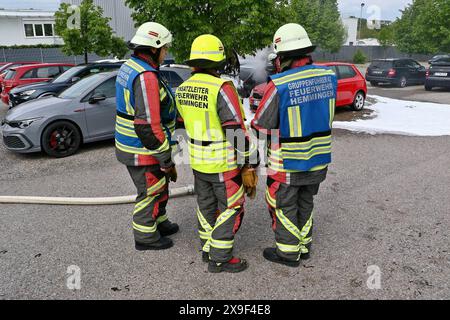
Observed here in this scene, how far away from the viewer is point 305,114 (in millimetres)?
3086

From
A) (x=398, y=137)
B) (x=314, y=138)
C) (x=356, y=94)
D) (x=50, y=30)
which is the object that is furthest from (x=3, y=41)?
(x=314, y=138)

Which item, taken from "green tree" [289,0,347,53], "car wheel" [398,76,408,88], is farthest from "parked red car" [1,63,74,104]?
"green tree" [289,0,347,53]

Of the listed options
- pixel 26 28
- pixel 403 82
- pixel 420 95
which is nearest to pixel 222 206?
pixel 420 95

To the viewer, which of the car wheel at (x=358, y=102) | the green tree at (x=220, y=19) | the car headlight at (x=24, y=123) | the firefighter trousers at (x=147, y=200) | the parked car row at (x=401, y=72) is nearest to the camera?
the firefighter trousers at (x=147, y=200)

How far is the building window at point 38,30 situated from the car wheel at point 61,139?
1306 inches

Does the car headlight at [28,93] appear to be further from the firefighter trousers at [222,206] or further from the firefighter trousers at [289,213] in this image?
the firefighter trousers at [289,213]

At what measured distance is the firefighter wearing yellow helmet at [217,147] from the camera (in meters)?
3.04

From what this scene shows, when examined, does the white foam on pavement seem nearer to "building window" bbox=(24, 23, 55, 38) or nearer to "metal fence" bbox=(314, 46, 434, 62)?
"metal fence" bbox=(314, 46, 434, 62)

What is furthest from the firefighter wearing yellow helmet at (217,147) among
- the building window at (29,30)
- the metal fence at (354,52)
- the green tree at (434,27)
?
the metal fence at (354,52)

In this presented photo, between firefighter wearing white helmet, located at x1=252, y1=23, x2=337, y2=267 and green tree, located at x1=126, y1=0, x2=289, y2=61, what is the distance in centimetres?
616

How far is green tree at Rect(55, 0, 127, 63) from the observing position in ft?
52.1

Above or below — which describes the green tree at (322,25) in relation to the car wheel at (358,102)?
above

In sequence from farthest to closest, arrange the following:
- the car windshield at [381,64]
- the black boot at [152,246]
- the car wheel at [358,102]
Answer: the car windshield at [381,64] → the car wheel at [358,102] → the black boot at [152,246]

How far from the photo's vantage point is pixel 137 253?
11.9 ft
